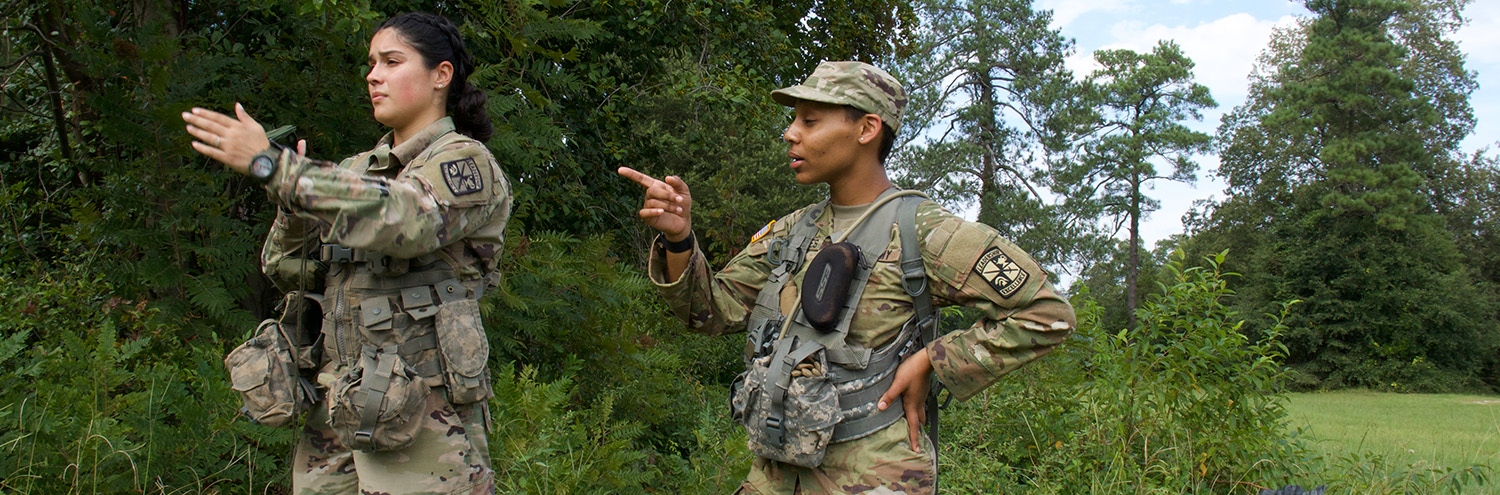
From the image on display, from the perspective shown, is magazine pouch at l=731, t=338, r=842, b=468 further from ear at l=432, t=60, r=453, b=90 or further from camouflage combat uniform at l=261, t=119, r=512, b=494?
ear at l=432, t=60, r=453, b=90

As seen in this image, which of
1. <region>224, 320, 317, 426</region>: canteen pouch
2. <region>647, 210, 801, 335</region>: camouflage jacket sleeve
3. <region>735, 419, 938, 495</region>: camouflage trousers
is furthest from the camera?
<region>647, 210, 801, 335</region>: camouflage jacket sleeve

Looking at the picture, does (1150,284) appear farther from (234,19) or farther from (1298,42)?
(234,19)

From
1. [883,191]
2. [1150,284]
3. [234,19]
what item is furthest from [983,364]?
[1150,284]

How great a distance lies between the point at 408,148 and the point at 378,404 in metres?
0.72

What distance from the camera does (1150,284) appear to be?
44125mm

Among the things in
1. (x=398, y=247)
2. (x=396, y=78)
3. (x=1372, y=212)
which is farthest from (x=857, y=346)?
(x=1372, y=212)

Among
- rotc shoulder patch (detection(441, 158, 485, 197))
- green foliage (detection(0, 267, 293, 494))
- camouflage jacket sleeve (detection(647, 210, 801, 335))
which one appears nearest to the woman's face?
rotc shoulder patch (detection(441, 158, 485, 197))

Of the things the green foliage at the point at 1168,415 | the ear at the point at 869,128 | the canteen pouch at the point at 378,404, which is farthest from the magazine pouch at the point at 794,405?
the green foliage at the point at 1168,415

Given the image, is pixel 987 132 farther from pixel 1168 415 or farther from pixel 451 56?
pixel 451 56

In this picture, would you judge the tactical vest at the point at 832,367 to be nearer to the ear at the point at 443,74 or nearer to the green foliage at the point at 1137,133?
the ear at the point at 443,74

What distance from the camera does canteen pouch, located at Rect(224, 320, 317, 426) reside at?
103 inches

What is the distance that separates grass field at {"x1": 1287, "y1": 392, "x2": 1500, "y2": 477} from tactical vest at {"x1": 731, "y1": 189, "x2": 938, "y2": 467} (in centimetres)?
465

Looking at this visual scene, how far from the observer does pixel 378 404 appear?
240 cm

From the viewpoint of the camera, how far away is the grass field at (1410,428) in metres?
7.95
